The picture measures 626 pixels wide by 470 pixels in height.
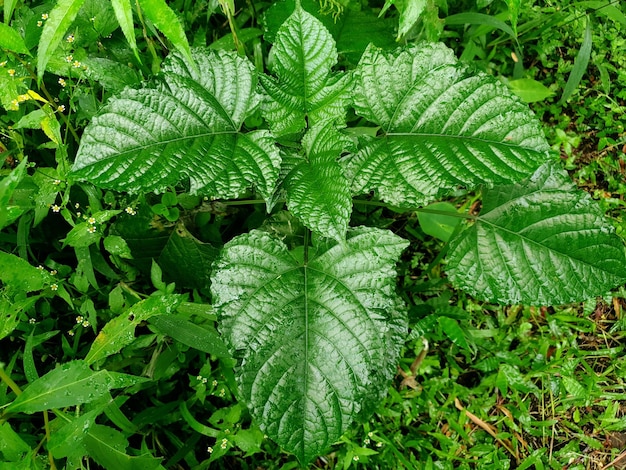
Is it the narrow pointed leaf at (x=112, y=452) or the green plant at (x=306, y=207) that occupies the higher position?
the green plant at (x=306, y=207)

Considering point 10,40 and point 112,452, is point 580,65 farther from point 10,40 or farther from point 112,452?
point 112,452

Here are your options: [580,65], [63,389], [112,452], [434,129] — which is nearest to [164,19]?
[434,129]

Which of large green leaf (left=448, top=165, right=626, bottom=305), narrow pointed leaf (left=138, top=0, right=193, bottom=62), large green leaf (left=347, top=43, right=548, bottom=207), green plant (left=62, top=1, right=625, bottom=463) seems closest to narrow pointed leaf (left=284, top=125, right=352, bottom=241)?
green plant (left=62, top=1, right=625, bottom=463)

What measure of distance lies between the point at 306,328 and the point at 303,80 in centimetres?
69

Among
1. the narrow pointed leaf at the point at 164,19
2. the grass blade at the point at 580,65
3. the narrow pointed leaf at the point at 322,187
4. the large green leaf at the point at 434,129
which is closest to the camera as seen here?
the narrow pointed leaf at the point at 164,19

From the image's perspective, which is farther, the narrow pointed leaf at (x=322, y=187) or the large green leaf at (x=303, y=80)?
the large green leaf at (x=303, y=80)

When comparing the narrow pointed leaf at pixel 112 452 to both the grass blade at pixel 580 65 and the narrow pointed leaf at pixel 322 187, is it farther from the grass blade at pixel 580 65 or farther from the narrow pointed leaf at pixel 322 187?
the grass blade at pixel 580 65

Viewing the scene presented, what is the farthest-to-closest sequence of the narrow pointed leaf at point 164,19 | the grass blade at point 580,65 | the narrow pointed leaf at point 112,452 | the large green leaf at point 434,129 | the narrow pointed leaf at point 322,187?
the grass blade at point 580,65, the narrow pointed leaf at point 112,452, the large green leaf at point 434,129, the narrow pointed leaf at point 322,187, the narrow pointed leaf at point 164,19

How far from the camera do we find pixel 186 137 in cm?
146

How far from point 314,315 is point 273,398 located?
0.25 metres

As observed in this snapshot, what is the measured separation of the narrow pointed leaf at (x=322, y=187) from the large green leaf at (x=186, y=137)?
83 millimetres

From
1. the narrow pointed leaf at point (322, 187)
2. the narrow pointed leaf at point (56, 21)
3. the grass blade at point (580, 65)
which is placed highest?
the narrow pointed leaf at point (56, 21)

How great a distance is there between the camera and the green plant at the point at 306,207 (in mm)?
1385

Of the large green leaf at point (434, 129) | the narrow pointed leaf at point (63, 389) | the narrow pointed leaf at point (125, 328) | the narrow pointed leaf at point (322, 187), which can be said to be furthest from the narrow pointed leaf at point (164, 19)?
the narrow pointed leaf at point (63, 389)
